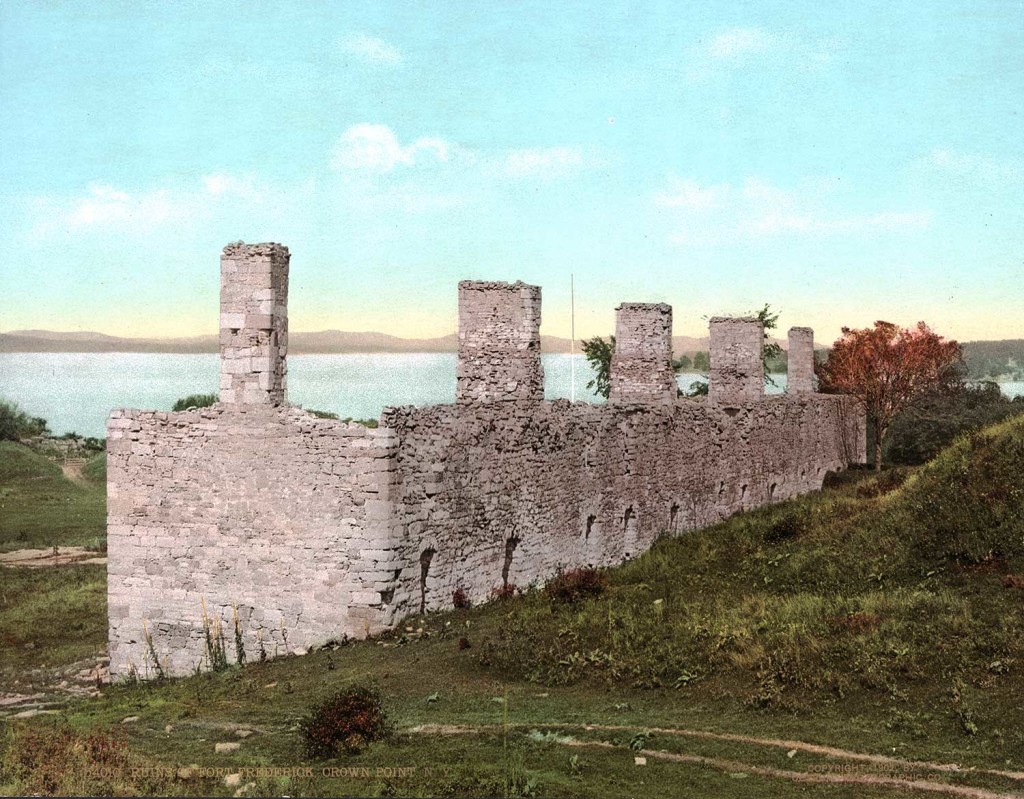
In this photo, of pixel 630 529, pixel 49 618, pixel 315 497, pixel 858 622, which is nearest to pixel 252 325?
pixel 315 497

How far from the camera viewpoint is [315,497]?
1504 centimetres

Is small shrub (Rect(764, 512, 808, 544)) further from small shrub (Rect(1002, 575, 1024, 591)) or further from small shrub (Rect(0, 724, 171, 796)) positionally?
small shrub (Rect(0, 724, 171, 796))

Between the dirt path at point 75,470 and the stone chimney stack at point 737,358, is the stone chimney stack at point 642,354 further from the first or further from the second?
the dirt path at point 75,470

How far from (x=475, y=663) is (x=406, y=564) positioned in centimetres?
217

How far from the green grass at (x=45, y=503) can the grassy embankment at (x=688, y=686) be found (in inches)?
835

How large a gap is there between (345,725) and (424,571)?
5.98 m

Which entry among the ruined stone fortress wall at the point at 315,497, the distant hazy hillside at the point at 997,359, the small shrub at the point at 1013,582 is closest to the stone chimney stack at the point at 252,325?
the ruined stone fortress wall at the point at 315,497

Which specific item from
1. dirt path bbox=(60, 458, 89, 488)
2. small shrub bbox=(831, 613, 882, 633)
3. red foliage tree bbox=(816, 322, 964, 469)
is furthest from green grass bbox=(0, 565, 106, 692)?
red foliage tree bbox=(816, 322, 964, 469)

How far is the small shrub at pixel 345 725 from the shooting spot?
9.60 meters

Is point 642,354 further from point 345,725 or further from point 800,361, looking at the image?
point 345,725

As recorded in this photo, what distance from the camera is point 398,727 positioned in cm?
1054

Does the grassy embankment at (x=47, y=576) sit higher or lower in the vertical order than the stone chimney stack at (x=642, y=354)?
lower

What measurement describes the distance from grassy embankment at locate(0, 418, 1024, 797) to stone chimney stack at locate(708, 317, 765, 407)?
31.0 feet

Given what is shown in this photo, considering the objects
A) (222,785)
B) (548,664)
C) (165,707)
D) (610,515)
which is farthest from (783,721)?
(610,515)
